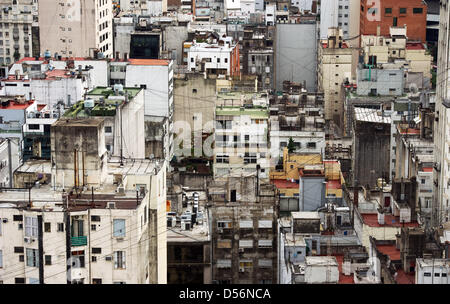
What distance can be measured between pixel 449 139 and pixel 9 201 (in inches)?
549

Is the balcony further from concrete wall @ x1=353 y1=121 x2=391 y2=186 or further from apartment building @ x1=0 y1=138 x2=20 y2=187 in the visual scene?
concrete wall @ x1=353 y1=121 x2=391 y2=186

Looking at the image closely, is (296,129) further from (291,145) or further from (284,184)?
(284,184)

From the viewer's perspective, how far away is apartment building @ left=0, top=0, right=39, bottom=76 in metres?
59.3

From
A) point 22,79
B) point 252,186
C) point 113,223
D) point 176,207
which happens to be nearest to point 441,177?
point 252,186

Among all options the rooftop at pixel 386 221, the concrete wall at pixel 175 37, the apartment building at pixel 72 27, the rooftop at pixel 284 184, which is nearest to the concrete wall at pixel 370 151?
the rooftop at pixel 284 184

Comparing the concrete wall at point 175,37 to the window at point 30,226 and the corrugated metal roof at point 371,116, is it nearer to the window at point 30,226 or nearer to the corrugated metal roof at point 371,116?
the corrugated metal roof at point 371,116

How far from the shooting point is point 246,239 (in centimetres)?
2947

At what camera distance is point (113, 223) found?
18.2 m

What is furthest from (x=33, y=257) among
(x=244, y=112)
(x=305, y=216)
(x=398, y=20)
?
(x=398, y=20)

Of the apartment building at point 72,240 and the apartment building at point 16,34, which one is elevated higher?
→ the apartment building at point 16,34

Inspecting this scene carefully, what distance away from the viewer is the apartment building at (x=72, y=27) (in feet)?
165

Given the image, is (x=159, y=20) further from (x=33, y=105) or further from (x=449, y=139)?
(x=449, y=139)

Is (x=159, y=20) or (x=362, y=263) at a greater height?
(x=159, y=20)

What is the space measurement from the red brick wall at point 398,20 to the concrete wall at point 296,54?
330 cm
